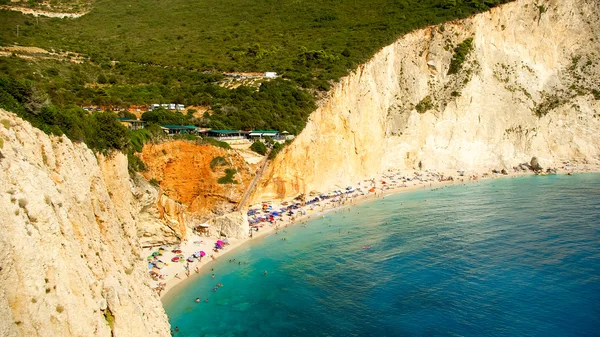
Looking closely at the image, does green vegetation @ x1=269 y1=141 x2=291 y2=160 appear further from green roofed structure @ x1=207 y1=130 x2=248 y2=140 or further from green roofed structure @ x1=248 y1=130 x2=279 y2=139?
green roofed structure @ x1=207 y1=130 x2=248 y2=140

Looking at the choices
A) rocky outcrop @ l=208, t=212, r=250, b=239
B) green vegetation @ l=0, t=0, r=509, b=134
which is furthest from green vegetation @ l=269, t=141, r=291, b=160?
rocky outcrop @ l=208, t=212, r=250, b=239

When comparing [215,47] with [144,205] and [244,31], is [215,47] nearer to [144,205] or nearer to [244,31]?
[244,31]

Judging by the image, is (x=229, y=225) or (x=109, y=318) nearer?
(x=109, y=318)

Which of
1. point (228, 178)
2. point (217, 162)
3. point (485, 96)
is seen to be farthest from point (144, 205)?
point (485, 96)

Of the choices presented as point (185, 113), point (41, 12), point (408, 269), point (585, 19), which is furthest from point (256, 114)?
point (585, 19)

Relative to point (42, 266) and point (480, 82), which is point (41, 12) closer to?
point (480, 82)

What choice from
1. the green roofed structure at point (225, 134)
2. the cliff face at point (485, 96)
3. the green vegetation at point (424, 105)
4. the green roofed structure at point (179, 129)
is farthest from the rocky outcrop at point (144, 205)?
the green vegetation at point (424, 105)

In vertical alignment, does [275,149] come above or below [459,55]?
below

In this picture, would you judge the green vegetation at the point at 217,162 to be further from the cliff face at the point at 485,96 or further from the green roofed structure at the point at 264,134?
the cliff face at the point at 485,96
